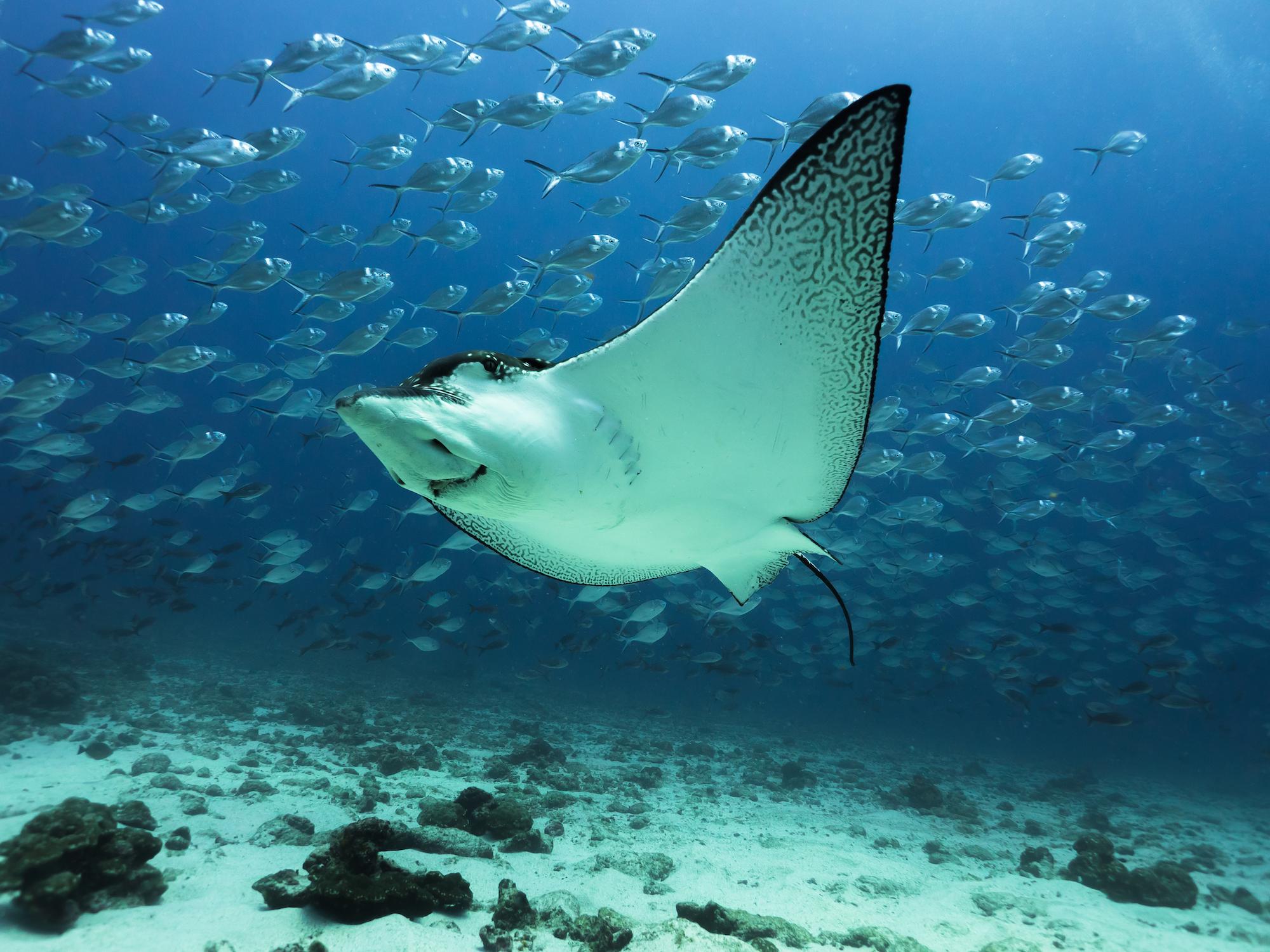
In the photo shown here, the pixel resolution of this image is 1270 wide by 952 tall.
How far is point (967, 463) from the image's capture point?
1207 inches

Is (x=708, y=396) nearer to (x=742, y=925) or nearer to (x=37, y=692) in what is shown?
(x=742, y=925)

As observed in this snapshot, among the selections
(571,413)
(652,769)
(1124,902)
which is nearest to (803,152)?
(571,413)

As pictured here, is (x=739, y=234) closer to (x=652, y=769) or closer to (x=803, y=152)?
(x=803, y=152)

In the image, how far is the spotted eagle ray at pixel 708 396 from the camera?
1.47 meters

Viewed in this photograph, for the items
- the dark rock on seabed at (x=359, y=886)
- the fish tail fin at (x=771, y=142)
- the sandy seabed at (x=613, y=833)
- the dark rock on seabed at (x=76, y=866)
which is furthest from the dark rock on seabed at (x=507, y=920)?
the fish tail fin at (x=771, y=142)

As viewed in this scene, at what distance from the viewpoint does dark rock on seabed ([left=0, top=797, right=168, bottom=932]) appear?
2818 mm

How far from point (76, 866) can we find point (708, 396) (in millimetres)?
3958

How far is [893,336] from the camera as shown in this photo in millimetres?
20234

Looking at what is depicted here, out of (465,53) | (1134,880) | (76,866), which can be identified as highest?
(465,53)

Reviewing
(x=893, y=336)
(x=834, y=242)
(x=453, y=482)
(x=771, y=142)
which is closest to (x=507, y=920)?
(x=453, y=482)

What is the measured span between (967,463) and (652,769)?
28423mm

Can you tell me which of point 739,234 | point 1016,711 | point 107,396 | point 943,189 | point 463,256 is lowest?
point 1016,711

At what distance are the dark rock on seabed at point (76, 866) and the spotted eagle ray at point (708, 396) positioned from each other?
2785 mm

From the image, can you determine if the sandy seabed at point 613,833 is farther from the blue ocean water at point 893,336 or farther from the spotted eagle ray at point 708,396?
the blue ocean water at point 893,336
